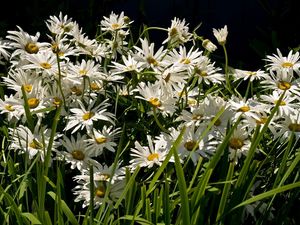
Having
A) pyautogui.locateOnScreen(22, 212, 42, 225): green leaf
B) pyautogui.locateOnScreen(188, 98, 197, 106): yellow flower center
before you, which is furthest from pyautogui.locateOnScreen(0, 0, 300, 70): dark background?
pyautogui.locateOnScreen(22, 212, 42, 225): green leaf

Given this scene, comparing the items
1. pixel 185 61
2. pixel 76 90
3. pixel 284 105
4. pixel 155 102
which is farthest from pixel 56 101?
pixel 284 105

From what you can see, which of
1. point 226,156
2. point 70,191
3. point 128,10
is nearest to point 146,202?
point 226,156

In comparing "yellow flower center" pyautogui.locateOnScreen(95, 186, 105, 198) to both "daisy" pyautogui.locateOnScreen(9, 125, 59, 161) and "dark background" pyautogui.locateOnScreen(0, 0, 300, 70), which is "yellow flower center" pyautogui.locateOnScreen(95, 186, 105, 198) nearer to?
"daisy" pyautogui.locateOnScreen(9, 125, 59, 161)

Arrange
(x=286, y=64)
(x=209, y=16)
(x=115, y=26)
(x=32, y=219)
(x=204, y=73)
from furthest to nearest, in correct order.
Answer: (x=209, y=16), (x=115, y=26), (x=286, y=64), (x=204, y=73), (x=32, y=219)

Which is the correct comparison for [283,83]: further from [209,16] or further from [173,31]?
[209,16]

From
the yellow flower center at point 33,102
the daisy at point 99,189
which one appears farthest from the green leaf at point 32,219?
the yellow flower center at point 33,102
